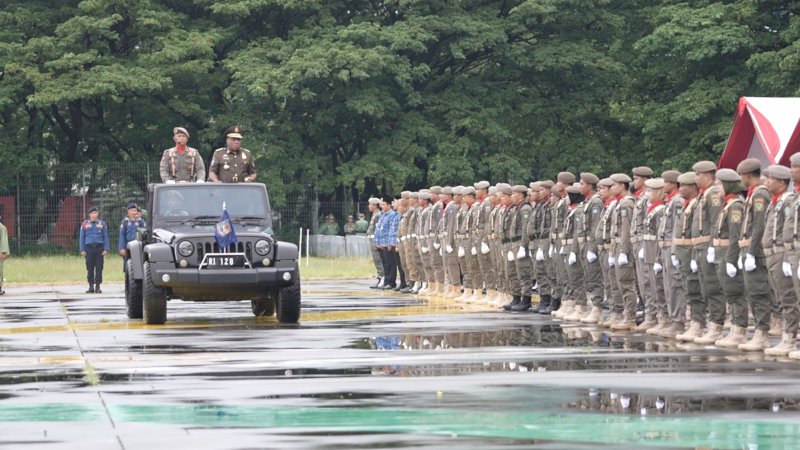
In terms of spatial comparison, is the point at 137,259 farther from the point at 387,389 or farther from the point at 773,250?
the point at 387,389

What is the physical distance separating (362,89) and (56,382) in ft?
134

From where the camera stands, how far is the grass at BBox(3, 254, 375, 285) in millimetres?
41500

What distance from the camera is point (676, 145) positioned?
52.0m

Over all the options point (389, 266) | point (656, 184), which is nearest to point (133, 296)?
point (656, 184)

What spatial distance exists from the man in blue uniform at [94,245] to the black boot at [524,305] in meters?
13.0

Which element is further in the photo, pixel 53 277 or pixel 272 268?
pixel 53 277

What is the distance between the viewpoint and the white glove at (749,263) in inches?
668

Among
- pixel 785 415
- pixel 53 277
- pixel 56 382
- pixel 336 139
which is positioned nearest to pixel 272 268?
pixel 56 382

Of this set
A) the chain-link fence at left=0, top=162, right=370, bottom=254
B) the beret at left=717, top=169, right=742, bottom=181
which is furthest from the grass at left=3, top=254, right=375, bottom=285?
the beret at left=717, top=169, right=742, bottom=181

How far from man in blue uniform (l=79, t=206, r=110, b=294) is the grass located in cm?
506

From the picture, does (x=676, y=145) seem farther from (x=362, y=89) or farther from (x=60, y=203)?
(x=60, y=203)

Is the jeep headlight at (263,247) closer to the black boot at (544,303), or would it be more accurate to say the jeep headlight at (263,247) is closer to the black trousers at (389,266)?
the black boot at (544,303)

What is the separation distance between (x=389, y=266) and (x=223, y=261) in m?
12.9

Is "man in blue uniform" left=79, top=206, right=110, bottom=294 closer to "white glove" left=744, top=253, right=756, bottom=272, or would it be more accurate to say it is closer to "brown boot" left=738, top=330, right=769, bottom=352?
"white glove" left=744, top=253, right=756, bottom=272
